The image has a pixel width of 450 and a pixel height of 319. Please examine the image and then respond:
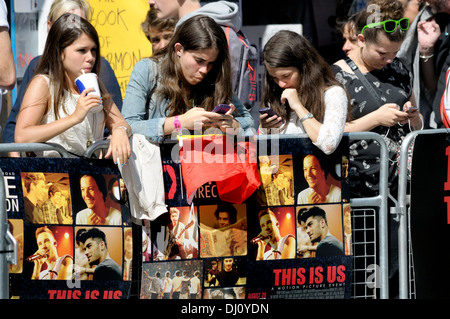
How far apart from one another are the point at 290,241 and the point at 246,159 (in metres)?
0.62

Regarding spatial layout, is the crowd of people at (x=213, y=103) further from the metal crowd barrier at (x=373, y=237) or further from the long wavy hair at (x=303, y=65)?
the metal crowd barrier at (x=373, y=237)

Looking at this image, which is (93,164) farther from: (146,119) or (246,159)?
(246,159)

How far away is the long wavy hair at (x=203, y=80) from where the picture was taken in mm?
4359

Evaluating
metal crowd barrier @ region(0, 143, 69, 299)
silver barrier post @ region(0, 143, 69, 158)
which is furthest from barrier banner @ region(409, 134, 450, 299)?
metal crowd barrier @ region(0, 143, 69, 299)

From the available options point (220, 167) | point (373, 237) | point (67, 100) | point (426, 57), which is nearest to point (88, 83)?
point (67, 100)

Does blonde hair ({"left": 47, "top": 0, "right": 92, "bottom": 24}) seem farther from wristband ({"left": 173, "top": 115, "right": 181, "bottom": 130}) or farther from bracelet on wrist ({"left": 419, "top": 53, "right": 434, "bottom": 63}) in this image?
bracelet on wrist ({"left": 419, "top": 53, "right": 434, "bottom": 63})

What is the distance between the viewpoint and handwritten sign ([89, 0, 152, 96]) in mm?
6191

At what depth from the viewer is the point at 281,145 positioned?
4.33 meters

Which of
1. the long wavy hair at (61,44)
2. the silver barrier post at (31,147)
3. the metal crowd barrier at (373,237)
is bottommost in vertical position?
the metal crowd barrier at (373,237)

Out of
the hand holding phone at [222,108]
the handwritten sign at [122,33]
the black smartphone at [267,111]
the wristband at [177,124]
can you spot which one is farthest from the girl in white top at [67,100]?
the handwritten sign at [122,33]

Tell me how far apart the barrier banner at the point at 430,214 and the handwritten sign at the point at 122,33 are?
2.73 meters

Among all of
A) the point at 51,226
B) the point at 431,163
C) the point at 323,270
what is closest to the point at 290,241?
the point at 323,270

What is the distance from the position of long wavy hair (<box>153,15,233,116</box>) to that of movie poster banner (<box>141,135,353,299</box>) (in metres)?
0.35

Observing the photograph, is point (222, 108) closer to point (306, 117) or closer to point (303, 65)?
point (306, 117)
